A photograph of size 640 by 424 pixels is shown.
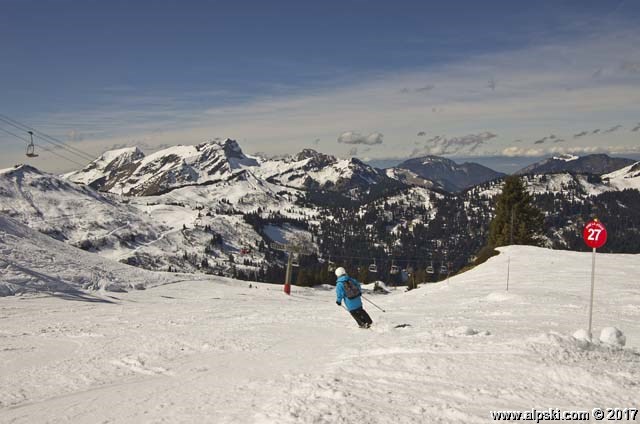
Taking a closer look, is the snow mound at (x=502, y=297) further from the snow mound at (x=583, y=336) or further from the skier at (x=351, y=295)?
the snow mound at (x=583, y=336)

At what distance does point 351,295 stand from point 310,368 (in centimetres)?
617

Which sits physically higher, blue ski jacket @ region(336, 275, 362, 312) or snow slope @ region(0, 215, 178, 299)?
blue ski jacket @ region(336, 275, 362, 312)

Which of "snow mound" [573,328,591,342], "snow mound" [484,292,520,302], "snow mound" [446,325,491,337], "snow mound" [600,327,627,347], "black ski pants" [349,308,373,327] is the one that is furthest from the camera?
"snow mound" [484,292,520,302]

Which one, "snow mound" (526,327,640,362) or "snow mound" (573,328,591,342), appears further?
"snow mound" (573,328,591,342)

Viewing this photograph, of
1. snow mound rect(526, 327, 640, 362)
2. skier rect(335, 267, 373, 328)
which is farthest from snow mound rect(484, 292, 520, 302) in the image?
snow mound rect(526, 327, 640, 362)

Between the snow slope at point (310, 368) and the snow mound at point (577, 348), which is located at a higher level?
the snow mound at point (577, 348)

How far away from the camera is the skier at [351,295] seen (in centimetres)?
1725

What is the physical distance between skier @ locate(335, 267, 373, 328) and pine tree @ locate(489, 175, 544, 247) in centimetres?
6571

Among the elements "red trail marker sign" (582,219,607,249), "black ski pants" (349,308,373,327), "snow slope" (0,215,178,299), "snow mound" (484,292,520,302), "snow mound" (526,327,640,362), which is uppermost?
"red trail marker sign" (582,219,607,249)

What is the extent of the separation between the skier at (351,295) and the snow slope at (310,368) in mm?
626

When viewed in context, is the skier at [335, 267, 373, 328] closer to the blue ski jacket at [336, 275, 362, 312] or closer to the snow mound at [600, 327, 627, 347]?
the blue ski jacket at [336, 275, 362, 312]

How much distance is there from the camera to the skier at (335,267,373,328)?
56.6 feet

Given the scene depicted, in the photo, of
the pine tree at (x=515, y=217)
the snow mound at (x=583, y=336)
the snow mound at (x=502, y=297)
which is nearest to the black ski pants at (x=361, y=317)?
the snow mound at (x=583, y=336)

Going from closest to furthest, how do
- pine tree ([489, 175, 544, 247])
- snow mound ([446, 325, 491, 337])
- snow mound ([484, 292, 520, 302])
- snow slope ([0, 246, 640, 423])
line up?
snow slope ([0, 246, 640, 423]) < snow mound ([446, 325, 491, 337]) < snow mound ([484, 292, 520, 302]) < pine tree ([489, 175, 544, 247])
